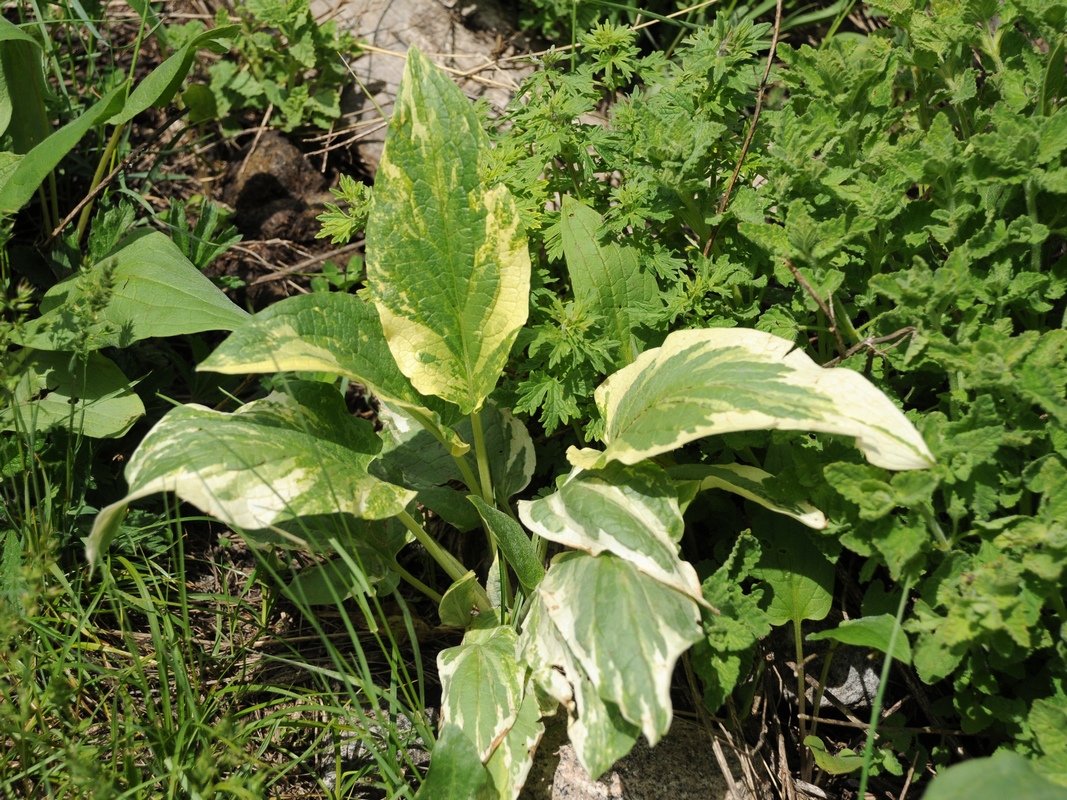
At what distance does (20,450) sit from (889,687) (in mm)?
2158

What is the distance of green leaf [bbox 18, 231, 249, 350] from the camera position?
2.22 meters

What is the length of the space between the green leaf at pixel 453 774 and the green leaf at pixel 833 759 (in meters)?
0.75

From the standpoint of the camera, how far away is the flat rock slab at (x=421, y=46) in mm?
3334

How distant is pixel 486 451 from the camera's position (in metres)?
2.32

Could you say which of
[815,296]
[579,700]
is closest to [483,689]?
[579,700]

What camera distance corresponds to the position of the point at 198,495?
65.2 inches

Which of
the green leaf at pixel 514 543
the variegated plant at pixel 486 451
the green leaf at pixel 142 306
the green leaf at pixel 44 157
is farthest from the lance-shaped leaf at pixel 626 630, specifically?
the green leaf at pixel 44 157

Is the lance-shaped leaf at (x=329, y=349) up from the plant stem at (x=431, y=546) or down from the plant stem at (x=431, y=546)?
up

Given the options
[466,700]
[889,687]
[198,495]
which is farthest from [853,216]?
[198,495]

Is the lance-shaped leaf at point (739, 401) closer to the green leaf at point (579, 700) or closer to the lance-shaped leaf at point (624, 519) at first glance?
the lance-shaped leaf at point (624, 519)

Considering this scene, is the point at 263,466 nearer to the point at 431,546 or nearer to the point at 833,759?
the point at 431,546

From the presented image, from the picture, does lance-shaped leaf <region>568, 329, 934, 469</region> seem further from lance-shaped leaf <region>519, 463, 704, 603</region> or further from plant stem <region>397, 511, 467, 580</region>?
plant stem <region>397, 511, 467, 580</region>

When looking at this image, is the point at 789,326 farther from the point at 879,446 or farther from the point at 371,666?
the point at 371,666

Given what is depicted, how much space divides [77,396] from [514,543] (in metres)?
1.30
